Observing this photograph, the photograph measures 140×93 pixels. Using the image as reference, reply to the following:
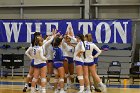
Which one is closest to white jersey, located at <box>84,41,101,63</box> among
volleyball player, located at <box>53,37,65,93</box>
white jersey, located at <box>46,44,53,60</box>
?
volleyball player, located at <box>53,37,65,93</box>

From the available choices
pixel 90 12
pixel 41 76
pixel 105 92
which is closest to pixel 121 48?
pixel 90 12

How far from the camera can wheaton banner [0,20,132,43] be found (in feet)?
61.5

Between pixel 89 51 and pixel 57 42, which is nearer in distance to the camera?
pixel 57 42

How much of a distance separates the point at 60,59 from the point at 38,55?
2.64ft

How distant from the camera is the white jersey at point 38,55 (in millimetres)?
11398

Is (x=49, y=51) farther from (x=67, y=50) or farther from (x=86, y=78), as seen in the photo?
(x=86, y=78)

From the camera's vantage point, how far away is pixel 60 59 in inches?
463

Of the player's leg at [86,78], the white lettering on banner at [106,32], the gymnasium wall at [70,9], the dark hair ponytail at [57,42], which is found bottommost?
the player's leg at [86,78]

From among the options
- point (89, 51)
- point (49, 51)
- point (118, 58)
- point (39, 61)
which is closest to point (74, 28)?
point (118, 58)

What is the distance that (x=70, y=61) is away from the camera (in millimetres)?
13477

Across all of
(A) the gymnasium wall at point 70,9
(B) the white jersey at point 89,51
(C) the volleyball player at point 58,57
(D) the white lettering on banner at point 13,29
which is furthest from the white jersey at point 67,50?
(A) the gymnasium wall at point 70,9

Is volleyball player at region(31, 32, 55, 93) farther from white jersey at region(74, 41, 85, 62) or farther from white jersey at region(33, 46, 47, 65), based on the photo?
white jersey at region(74, 41, 85, 62)

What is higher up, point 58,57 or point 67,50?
point 67,50

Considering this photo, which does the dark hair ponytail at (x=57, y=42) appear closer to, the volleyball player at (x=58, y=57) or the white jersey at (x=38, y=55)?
the volleyball player at (x=58, y=57)
